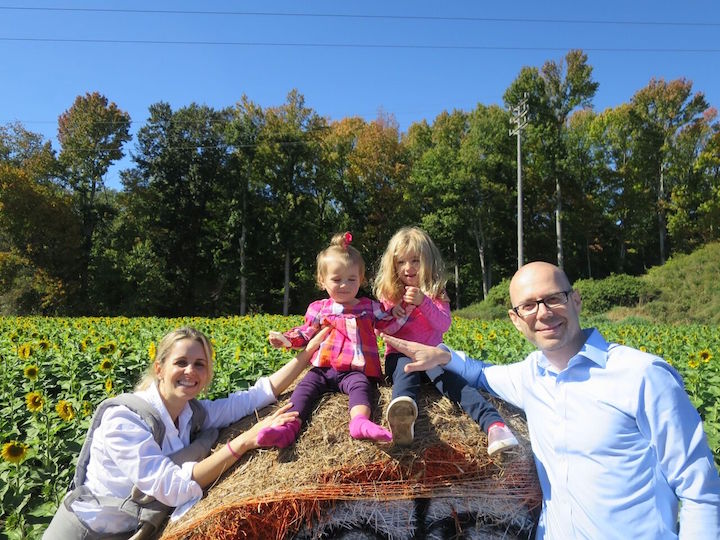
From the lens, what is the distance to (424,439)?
8.34ft

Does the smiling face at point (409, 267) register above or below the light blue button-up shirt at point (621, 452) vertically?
above

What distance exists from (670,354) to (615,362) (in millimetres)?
5267

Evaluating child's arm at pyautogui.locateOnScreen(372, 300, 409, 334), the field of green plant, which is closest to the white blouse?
the field of green plant

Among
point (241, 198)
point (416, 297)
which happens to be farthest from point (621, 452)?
point (241, 198)

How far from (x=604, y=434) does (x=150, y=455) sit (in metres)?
1.87

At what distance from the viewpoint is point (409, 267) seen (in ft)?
10.5

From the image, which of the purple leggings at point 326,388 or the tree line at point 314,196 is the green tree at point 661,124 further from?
the purple leggings at point 326,388

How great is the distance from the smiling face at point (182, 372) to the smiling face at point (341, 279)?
2.63ft

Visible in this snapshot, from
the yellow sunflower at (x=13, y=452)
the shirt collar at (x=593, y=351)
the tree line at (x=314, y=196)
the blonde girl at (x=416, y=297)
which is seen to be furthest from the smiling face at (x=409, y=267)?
the tree line at (x=314, y=196)

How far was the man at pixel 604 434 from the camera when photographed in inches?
72.2

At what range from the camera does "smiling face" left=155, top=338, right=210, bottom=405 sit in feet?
8.61

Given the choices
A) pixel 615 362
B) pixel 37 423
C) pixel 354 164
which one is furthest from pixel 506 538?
pixel 354 164

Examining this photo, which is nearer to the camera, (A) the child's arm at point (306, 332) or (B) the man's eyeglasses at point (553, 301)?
(B) the man's eyeglasses at point (553, 301)

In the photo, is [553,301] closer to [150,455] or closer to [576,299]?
[576,299]
